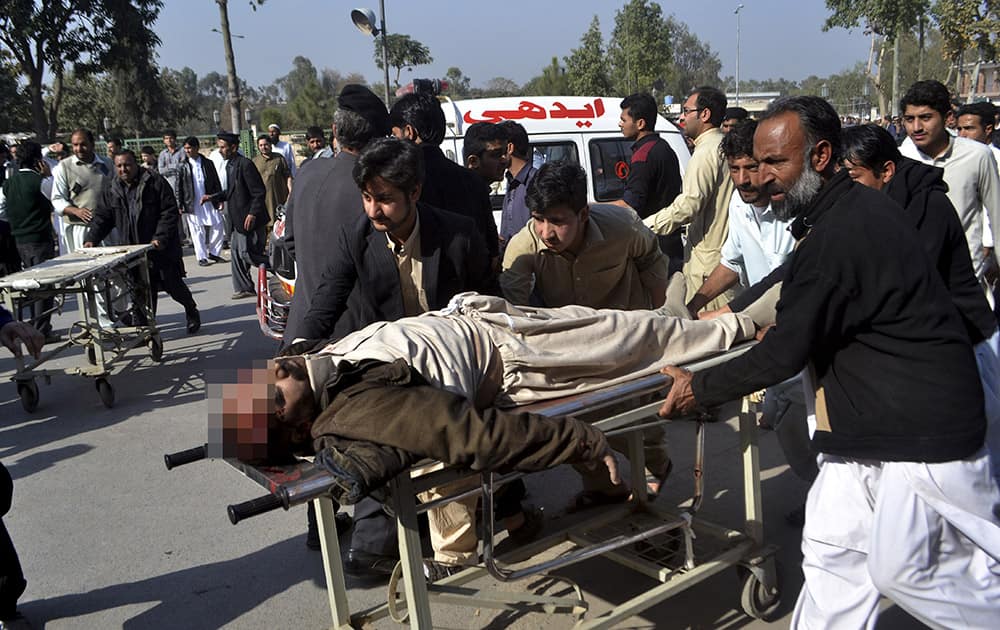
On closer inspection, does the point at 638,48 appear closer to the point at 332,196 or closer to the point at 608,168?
the point at 608,168

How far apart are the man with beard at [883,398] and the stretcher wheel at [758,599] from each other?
77 centimetres

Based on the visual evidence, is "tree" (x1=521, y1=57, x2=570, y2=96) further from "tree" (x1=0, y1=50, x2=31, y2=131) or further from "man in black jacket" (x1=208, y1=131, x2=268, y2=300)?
"man in black jacket" (x1=208, y1=131, x2=268, y2=300)

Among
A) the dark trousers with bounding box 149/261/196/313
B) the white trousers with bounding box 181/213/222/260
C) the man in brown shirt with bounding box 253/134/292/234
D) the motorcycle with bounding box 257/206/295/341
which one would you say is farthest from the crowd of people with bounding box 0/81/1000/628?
the white trousers with bounding box 181/213/222/260

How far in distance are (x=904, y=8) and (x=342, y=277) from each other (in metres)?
32.7

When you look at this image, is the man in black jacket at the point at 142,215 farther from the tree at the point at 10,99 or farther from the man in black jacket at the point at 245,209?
the tree at the point at 10,99

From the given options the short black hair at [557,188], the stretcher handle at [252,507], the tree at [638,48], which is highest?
the tree at [638,48]

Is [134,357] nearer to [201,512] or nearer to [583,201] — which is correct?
[201,512]

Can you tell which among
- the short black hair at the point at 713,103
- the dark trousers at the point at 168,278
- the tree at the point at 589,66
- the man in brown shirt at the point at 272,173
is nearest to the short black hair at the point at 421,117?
the short black hair at the point at 713,103

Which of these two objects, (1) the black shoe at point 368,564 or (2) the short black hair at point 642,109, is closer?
(1) the black shoe at point 368,564

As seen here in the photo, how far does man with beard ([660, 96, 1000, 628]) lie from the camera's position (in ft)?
7.06

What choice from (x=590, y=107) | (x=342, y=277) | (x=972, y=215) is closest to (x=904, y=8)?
(x=590, y=107)

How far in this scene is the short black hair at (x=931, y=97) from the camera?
4434 mm

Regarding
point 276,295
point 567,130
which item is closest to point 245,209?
point 276,295

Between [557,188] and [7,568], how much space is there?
2.62m
